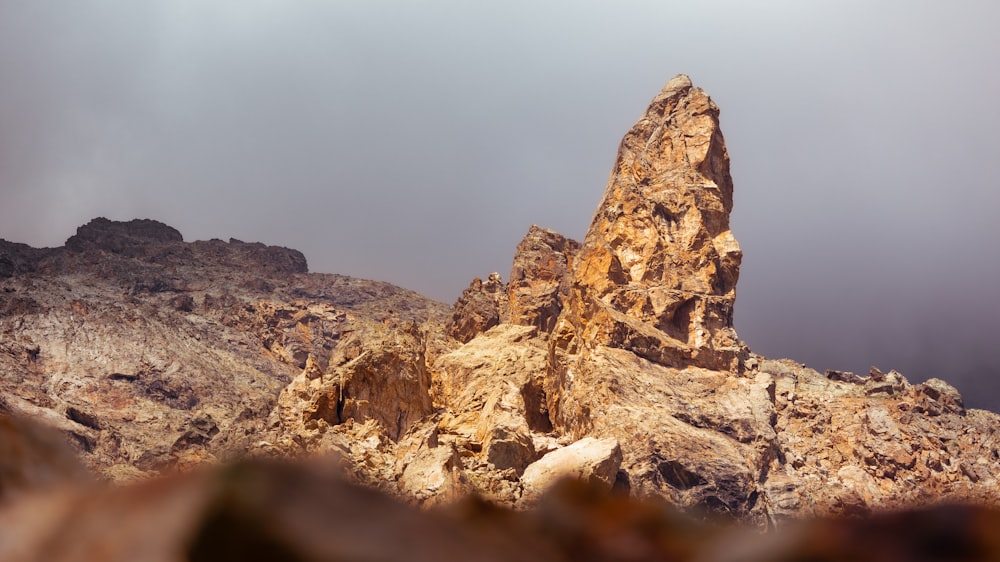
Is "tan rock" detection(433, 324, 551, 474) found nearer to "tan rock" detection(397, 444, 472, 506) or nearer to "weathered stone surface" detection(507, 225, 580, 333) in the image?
"tan rock" detection(397, 444, 472, 506)

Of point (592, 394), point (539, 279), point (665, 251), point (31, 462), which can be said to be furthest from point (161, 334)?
point (31, 462)

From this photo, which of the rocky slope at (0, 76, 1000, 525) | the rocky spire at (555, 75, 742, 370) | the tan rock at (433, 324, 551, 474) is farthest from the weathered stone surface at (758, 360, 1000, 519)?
the tan rock at (433, 324, 551, 474)

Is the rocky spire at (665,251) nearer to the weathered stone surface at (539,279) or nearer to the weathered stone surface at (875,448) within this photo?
the weathered stone surface at (875,448)

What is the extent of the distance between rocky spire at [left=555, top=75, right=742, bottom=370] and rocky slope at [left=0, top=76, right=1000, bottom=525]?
14 centimetres

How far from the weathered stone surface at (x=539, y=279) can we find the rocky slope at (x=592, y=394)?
0.19 m

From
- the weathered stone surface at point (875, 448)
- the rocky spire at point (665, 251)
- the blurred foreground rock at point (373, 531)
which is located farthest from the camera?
the rocky spire at point (665, 251)

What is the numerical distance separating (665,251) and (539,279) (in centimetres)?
1551

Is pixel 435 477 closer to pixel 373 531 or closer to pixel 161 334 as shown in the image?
pixel 373 531

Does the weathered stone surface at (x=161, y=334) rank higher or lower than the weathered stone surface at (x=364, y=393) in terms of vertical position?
higher

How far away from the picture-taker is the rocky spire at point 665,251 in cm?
4538

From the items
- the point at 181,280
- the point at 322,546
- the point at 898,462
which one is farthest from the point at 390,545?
the point at 181,280

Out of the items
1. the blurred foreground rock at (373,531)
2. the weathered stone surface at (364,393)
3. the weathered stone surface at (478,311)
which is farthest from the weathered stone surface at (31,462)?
the weathered stone surface at (478,311)

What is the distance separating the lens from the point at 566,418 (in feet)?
133

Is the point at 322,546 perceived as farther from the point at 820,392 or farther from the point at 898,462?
the point at 820,392
